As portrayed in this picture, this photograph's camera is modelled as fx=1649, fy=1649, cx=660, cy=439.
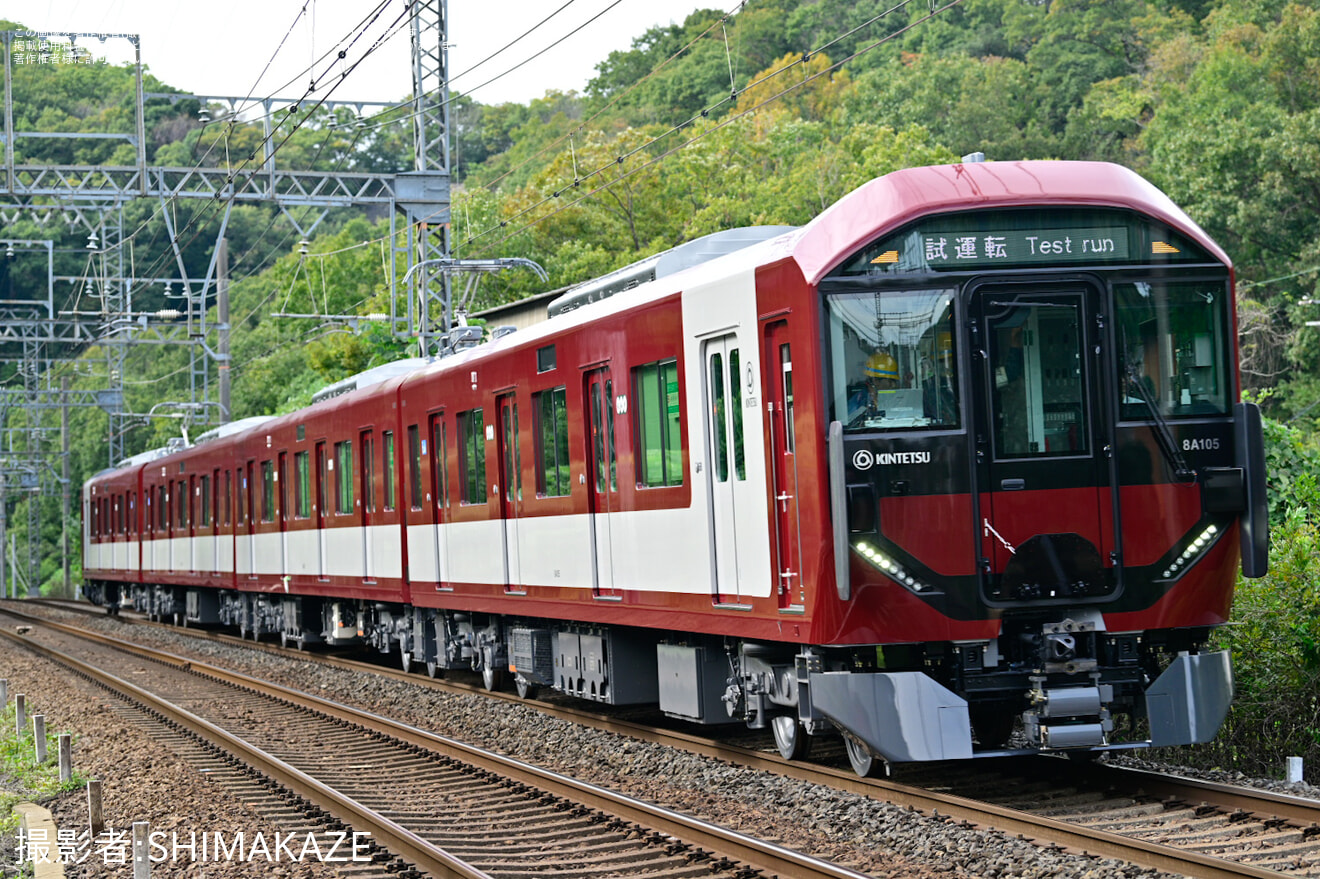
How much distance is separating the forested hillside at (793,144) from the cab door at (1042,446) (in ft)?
29.2

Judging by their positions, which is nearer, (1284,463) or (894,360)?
(894,360)

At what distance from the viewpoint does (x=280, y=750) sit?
13000mm

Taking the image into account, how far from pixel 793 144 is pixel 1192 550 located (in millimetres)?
47514

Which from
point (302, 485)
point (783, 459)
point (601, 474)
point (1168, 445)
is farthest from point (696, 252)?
point (302, 485)

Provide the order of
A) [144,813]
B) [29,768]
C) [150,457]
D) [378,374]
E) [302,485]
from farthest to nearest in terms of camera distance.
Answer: [150,457]
[302,485]
[378,374]
[29,768]
[144,813]

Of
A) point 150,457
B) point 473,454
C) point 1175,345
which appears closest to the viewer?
point 1175,345

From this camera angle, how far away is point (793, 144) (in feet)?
181

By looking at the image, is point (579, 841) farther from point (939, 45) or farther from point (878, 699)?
point (939, 45)

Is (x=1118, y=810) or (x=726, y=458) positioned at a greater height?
(x=726, y=458)

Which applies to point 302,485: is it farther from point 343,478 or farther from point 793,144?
point 793,144

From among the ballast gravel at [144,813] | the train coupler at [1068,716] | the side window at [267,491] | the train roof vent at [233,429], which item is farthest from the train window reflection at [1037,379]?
the train roof vent at [233,429]

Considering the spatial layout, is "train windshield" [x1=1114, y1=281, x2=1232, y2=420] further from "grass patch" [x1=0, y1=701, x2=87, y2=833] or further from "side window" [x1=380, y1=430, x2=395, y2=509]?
"side window" [x1=380, y1=430, x2=395, y2=509]

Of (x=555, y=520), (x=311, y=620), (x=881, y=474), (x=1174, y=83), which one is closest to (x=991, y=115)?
(x=1174, y=83)

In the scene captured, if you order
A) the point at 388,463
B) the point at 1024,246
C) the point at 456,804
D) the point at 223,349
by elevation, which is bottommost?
the point at 456,804
